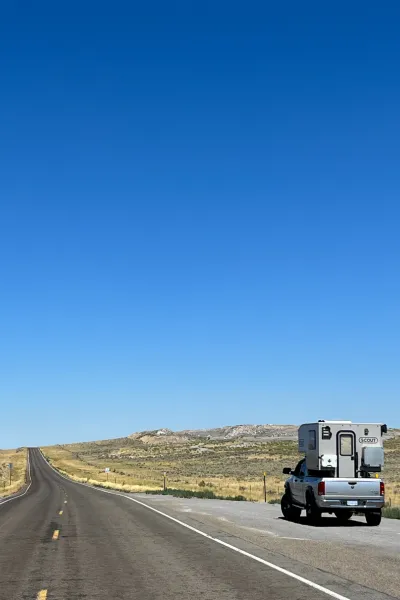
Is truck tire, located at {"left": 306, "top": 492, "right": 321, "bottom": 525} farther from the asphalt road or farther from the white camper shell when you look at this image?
the asphalt road

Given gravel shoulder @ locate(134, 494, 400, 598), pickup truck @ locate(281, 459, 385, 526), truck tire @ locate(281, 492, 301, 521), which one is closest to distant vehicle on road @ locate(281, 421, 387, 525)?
pickup truck @ locate(281, 459, 385, 526)

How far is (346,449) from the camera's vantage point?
24625mm

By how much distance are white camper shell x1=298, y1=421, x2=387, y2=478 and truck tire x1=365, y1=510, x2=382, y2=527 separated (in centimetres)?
131

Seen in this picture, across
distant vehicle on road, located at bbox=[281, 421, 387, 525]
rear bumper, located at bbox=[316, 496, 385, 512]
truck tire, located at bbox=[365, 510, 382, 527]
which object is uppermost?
distant vehicle on road, located at bbox=[281, 421, 387, 525]

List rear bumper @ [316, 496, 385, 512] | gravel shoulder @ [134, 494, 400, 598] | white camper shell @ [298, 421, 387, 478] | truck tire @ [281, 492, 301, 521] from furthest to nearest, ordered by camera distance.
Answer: truck tire @ [281, 492, 301, 521] < white camper shell @ [298, 421, 387, 478] < rear bumper @ [316, 496, 385, 512] < gravel shoulder @ [134, 494, 400, 598]

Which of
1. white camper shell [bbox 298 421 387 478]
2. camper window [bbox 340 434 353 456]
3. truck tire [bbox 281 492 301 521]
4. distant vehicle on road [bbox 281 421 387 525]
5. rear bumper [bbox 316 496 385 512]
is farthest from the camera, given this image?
truck tire [bbox 281 492 301 521]

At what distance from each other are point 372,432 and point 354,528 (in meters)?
3.38

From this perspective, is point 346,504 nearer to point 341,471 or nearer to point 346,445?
point 341,471

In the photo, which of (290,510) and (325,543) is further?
(290,510)

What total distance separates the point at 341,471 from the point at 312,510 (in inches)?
65.1

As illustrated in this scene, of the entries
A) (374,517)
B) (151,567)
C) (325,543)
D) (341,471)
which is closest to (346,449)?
(341,471)

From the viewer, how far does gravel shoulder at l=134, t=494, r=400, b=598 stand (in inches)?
523

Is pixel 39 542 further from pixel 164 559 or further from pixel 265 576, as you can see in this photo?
pixel 265 576

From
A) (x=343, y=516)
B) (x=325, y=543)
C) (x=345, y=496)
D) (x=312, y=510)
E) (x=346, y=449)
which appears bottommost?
(x=343, y=516)
